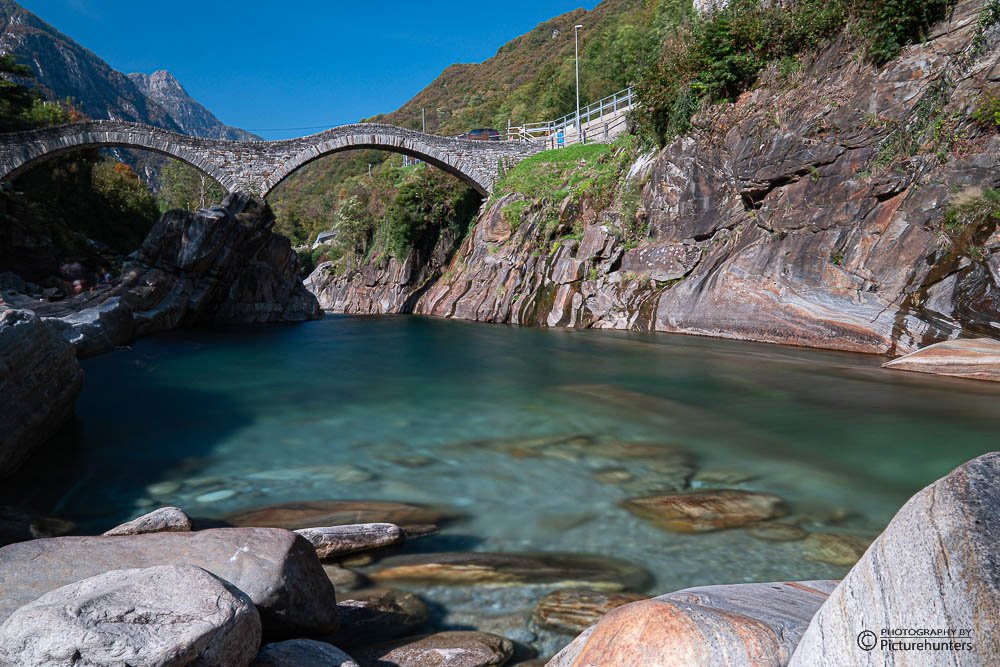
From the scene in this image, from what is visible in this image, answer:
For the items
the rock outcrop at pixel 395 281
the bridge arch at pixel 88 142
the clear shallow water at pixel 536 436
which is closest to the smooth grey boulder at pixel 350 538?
the clear shallow water at pixel 536 436

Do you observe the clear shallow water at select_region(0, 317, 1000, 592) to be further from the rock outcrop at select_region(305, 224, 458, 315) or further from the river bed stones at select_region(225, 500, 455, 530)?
the rock outcrop at select_region(305, 224, 458, 315)

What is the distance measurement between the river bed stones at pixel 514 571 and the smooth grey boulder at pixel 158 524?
1.13 m

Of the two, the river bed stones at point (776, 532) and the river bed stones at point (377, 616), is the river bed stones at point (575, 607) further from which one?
the river bed stones at point (776, 532)

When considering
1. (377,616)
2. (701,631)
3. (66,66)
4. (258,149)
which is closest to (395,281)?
(258,149)

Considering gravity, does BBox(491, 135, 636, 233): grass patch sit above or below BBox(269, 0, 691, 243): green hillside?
below

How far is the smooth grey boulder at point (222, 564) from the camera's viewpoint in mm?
2484

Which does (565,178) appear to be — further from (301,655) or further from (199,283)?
(301,655)

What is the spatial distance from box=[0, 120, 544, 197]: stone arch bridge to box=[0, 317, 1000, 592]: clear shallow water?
764 inches

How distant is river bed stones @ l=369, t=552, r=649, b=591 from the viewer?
3199 millimetres

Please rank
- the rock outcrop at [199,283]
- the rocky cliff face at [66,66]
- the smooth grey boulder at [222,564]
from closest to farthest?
the smooth grey boulder at [222,564]
the rock outcrop at [199,283]
the rocky cliff face at [66,66]

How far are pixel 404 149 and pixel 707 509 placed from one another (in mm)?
28091

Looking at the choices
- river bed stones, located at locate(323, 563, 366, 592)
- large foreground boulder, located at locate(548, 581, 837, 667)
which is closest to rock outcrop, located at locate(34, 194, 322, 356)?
river bed stones, located at locate(323, 563, 366, 592)

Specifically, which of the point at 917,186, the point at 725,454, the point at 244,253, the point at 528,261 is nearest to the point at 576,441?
the point at 725,454

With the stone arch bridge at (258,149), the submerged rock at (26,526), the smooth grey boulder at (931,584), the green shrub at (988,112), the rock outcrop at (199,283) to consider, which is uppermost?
the stone arch bridge at (258,149)
